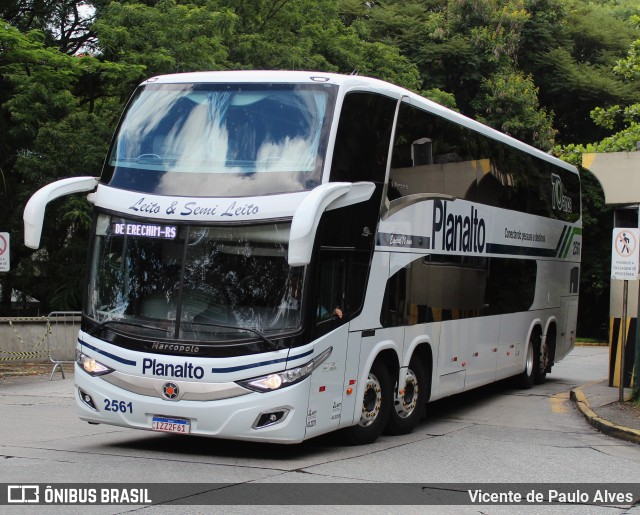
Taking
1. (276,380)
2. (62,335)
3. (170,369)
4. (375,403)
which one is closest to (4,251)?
→ (62,335)

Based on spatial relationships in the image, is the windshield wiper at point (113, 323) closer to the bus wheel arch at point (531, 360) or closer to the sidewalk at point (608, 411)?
the sidewalk at point (608, 411)

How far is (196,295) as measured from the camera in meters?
9.81

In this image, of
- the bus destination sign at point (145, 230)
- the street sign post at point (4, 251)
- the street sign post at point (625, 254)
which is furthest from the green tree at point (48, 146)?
the bus destination sign at point (145, 230)

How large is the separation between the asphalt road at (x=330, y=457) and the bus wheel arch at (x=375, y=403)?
0.17 metres

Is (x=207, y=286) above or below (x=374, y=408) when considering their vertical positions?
above

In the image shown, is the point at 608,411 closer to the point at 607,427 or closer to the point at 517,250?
the point at 607,427

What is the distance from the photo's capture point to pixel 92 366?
10180mm

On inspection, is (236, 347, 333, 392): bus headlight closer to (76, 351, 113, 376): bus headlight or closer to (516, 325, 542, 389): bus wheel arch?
(76, 351, 113, 376): bus headlight

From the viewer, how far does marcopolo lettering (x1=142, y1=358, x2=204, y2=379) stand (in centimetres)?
955

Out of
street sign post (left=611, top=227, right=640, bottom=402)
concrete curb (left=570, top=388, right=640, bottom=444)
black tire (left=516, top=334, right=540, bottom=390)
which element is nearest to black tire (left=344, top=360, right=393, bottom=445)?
concrete curb (left=570, top=388, right=640, bottom=444)

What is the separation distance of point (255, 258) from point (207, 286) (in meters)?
0.58

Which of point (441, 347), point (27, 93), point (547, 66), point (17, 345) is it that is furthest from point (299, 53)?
point (441, 347)

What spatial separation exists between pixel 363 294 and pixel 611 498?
355cm

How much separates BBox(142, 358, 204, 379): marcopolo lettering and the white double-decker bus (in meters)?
0.02
